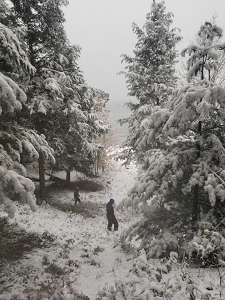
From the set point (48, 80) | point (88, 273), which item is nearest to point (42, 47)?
point (48, 80)

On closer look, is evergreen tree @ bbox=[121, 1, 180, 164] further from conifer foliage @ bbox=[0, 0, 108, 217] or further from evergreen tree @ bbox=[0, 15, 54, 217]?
evergreen tree @ bbox=[0, 15, 54, 217]

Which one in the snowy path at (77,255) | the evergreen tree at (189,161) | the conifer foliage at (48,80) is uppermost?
the conifer foliage at (48,80)

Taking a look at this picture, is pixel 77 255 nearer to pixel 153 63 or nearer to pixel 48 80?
pixel 48 80

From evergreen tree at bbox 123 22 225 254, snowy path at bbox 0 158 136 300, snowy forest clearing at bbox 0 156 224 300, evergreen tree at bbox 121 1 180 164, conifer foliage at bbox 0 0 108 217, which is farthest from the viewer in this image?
evergreen tree at bbox 121 1 180 164

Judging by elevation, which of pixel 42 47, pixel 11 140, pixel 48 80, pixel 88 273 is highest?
pixel 42 47

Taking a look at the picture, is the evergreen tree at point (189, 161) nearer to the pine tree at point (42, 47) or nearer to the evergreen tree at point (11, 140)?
the evergreen tree at point (11, 140)

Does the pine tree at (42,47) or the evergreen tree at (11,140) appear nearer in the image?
the evergreen tree at (11,140)

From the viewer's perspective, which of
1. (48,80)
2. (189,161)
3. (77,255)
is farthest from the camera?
(48,80)

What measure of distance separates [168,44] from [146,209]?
12.0 m

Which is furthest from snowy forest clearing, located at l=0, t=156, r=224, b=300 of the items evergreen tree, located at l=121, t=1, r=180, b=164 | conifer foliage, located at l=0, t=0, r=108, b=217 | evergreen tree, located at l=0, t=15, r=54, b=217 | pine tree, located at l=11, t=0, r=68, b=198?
evergreen tree, located at l=121, t=1, r=180, b=164

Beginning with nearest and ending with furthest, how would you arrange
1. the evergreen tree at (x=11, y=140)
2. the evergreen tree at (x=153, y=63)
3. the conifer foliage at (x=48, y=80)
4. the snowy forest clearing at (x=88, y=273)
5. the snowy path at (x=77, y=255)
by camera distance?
1. the snowy forest clearing at (x=88, y=273)
2. the evergreen tree at (x=11, y=140)
3. the snowy path at (x=77, y=255)
4. the conifer foliage at (x=48, y=80)
5. the evergreen tree at (x=153, y=63)

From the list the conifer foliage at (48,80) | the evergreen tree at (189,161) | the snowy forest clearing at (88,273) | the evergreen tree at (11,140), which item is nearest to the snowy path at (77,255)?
the snowy forest clearing at (88,273)

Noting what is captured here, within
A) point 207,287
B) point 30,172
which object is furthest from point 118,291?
point 30,172

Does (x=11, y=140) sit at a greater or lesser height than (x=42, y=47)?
lesser
